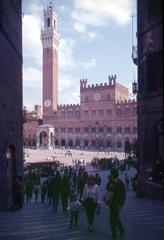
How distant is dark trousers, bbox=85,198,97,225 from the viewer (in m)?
7.61

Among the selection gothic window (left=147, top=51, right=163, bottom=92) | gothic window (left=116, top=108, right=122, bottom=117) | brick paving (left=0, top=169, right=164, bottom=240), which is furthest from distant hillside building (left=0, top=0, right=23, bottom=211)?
gothic window (left=116, top=108, right=122, bottom=117)

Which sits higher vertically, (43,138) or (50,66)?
(50,66)

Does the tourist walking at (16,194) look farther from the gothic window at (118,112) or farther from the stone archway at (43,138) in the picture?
the stone archway at (43,138)

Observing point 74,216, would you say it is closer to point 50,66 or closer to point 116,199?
point 116,199

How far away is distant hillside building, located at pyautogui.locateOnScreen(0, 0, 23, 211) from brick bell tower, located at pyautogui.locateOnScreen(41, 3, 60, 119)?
204 ft

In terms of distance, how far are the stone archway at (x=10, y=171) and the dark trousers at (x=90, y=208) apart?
5021 millimetres

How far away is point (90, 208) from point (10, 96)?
6481 mm

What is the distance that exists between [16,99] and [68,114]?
65.2 meters

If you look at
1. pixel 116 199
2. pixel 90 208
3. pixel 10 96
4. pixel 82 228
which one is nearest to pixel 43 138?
pixel 10 96

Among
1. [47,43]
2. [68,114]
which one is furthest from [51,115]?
[47,43]

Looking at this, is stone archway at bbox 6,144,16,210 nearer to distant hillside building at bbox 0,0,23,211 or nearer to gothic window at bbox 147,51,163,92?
distant hillside building at bbox 0,0,23,211

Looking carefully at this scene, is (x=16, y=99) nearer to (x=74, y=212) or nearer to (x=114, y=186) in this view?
(x=74, y=212)

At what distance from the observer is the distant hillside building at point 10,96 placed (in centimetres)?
1167

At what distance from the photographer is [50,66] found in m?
77.9
